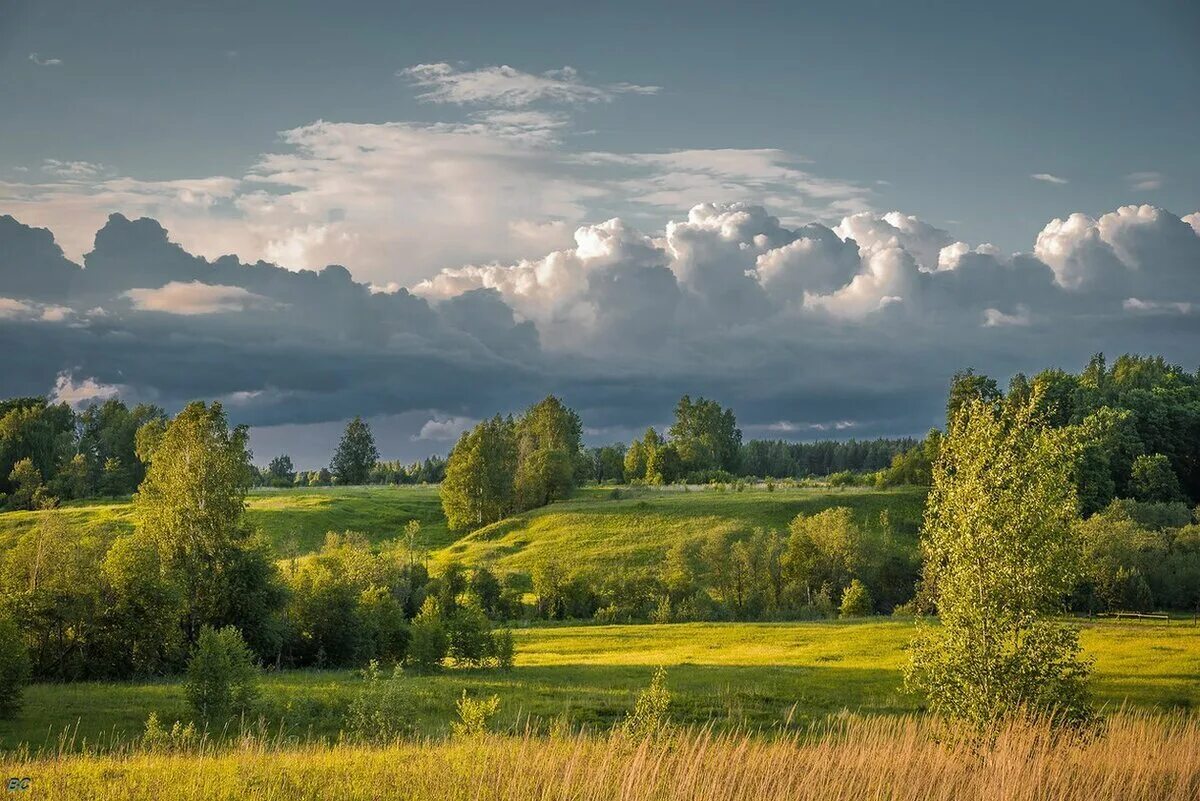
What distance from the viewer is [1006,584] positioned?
79.6 ft

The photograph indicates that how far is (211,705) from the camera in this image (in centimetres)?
3347

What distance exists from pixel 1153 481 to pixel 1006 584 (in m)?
123

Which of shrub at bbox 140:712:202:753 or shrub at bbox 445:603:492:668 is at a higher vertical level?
shrub at bbox 140:712:202:753

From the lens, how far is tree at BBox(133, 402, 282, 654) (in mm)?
53719

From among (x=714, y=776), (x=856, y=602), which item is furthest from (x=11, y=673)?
(x=856, y=602)

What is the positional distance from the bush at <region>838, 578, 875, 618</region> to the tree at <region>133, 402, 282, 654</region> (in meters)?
55.6

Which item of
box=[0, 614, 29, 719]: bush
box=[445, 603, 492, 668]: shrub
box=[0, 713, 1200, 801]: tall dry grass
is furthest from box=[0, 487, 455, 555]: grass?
box=[0, 713, 1200, 801]: tall dry grass

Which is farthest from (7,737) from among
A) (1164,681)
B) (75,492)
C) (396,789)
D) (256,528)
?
(75,492)

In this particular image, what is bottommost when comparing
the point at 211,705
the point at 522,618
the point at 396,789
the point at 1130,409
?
the point at 522,618

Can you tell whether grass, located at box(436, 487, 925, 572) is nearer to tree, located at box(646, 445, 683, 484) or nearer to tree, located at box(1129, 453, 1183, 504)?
tree, located at box(1129, 453, 1183, 504)

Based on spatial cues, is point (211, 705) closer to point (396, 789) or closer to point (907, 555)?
point (396, 789)

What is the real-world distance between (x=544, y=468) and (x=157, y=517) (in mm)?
97450

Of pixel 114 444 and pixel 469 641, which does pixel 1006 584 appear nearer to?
pixel 469 641

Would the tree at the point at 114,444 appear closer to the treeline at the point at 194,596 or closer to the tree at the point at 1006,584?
the treeline at the point at 194,596
